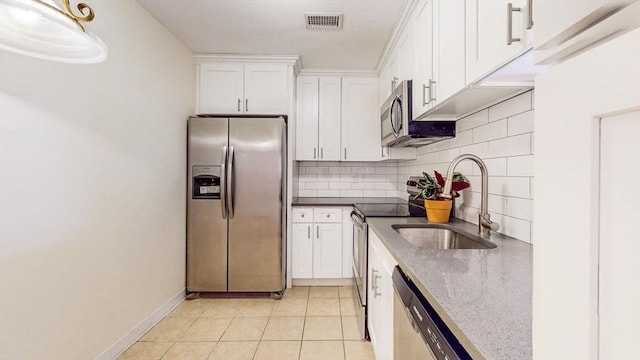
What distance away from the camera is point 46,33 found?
0.92m

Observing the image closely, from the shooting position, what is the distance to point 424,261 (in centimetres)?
103

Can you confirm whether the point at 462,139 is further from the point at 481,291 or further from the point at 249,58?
the point at 249,58

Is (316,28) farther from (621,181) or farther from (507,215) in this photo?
(621,181)

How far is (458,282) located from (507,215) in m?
0.82

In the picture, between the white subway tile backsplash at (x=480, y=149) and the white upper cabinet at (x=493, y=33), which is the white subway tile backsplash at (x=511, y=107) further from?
the white upper cabinet at (x=493, y=33)

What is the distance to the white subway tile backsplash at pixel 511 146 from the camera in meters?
1.31

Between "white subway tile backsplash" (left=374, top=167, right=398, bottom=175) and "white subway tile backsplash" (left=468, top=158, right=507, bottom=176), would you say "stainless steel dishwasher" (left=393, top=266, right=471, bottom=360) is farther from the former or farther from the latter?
"white subway tile backsplash" (left=374, top=167, right=398, bottom=175)

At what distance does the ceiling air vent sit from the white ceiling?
5 cm

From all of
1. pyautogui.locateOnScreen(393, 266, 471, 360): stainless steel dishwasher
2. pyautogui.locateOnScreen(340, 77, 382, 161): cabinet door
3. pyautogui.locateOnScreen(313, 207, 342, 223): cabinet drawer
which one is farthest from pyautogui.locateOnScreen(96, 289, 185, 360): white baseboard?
pyautogui.locateOnScreen(340, 77, 382, 161): cabinet door

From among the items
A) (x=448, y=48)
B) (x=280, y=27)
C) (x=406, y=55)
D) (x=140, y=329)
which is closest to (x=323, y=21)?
(x=280, y=27)

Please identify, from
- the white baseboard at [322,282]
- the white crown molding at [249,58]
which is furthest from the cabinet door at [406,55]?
the white baseboard at [322,282]

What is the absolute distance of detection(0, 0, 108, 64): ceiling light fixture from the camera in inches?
32.0

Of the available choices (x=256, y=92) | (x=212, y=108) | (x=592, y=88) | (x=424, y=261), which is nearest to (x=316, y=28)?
(x=256, y=92)

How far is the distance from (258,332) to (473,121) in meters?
2.07
